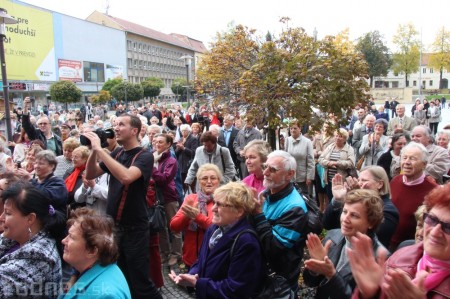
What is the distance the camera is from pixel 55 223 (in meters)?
2.88

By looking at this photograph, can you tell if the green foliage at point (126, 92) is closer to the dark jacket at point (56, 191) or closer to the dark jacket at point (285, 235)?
the dark jacket at point (56, 191)

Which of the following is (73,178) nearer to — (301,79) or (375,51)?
(301,79)

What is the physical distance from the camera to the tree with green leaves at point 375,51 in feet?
172

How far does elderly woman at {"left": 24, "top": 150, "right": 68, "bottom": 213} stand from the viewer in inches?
136

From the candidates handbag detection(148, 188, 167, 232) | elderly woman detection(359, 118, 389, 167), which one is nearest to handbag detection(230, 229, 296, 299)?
handbag detection(148, 188, 167, 232)

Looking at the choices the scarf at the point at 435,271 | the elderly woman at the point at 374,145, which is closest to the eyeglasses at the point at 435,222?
the scarf at the point at 435,271

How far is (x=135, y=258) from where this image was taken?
11.4ft

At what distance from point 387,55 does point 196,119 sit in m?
49.3

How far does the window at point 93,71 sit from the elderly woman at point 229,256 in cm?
6035

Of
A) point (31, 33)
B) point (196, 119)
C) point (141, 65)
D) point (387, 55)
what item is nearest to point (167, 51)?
point (141, 65)

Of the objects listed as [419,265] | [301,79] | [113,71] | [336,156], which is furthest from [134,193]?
[113,71]

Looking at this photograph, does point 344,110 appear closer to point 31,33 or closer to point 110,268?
point 110,268

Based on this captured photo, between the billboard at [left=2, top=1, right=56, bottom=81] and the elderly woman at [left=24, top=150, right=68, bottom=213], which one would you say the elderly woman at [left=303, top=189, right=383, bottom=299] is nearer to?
the elderly woman at [left=24, top=150, right=68, bottom=213]

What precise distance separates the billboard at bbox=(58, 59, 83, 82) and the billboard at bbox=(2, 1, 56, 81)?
4.90 feet
